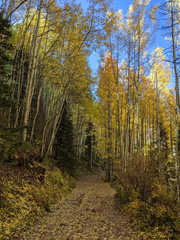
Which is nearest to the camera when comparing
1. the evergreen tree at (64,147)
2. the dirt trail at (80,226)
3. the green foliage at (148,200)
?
the dirt trail at (80,226)

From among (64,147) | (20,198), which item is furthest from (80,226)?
(64,147)

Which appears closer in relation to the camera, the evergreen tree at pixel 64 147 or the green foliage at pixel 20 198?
the green foliage at pixel 20 198

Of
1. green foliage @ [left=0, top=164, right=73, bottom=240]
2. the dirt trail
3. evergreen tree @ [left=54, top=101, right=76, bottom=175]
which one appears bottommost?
the dirt trail

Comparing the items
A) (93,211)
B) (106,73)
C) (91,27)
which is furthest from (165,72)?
(93,211)

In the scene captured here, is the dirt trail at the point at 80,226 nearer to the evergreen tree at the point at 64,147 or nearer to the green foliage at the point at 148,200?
the green foliage at the point at 148,200

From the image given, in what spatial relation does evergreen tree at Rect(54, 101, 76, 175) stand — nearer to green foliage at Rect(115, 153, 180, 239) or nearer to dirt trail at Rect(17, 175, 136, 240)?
green foliage at Rect(115, 153, 180, 239)

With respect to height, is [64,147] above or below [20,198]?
above

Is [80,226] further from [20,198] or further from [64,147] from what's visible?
[64,147]

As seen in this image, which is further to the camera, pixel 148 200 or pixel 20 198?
pixel 148 200

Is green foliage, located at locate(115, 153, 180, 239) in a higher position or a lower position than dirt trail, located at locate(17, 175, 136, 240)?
higher

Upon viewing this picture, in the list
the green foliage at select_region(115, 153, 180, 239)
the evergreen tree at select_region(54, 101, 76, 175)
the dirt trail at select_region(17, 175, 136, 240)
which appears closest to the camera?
the dirt trail at select_region(17, 175, 136, 240)

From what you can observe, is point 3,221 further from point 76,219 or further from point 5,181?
point 76,219

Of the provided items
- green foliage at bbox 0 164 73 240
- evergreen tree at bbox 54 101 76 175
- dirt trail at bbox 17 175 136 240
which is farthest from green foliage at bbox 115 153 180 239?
evergreen tree at bbox 54 101 76 175

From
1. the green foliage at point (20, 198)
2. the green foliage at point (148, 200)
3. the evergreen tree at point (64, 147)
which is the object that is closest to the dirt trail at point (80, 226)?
the green foliage at point (20, 198)
